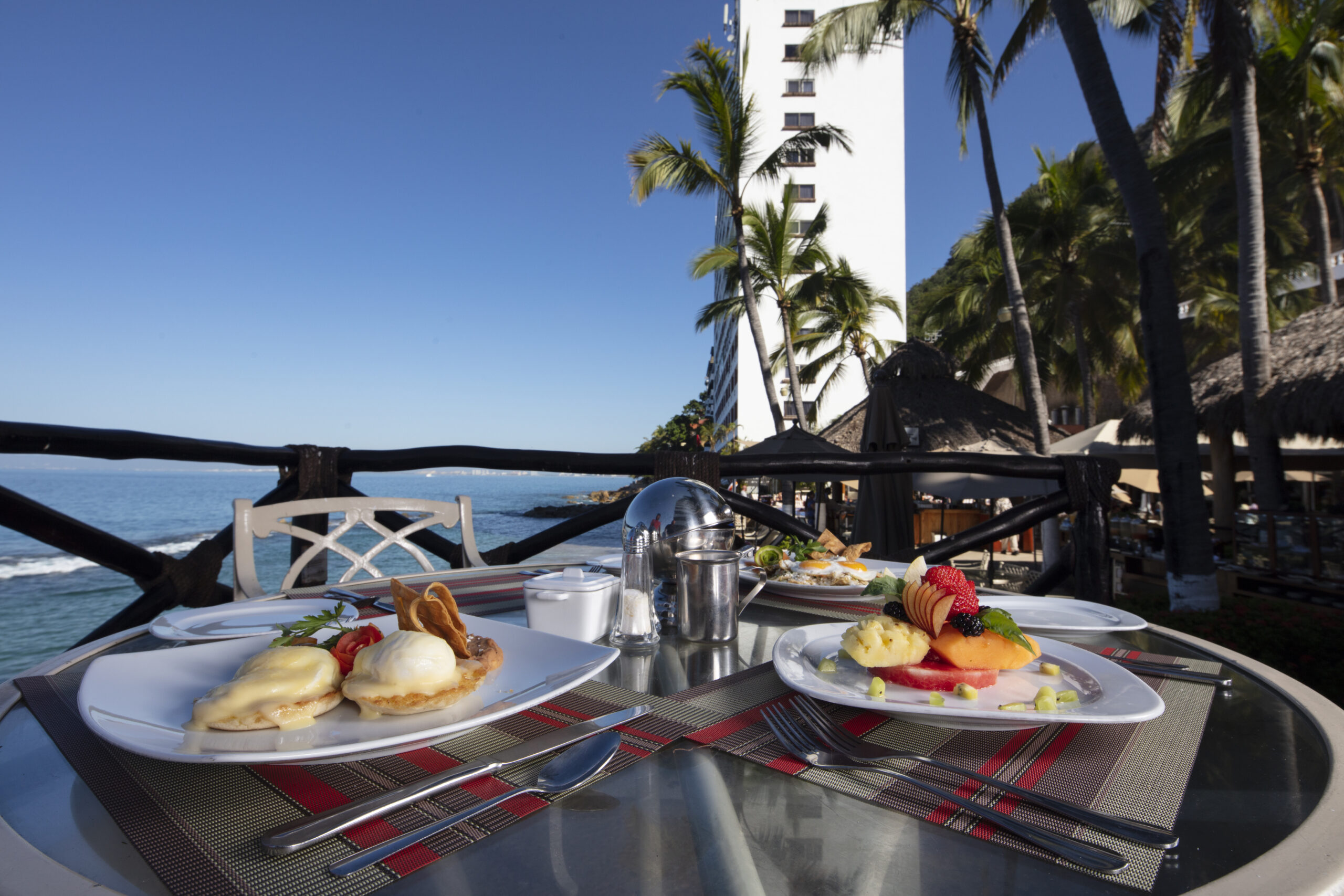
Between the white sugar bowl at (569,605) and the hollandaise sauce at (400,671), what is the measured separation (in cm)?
33

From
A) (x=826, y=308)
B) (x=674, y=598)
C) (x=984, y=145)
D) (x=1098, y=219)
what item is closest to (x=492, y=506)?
(x=826, y=308)

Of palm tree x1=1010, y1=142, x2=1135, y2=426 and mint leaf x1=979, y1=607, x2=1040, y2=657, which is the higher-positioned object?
palm tree x1=1010, y1=142, x2=1135, y2=426

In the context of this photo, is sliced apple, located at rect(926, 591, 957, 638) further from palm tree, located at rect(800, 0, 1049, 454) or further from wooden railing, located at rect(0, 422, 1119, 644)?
palm tree, located at rect(800, 0, 1049, 454)

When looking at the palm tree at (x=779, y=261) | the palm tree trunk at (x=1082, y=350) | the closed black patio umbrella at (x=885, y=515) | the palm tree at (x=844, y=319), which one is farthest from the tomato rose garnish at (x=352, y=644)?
the palm tree trunk at (x=1082, y=350)

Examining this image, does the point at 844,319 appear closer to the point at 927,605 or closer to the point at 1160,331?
the point at 1160,331

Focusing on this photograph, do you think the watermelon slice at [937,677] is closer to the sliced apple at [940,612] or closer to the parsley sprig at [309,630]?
the sliced apple at [940,612]

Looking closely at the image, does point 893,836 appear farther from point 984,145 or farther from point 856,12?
point 856,12

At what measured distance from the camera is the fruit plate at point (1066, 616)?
106cm

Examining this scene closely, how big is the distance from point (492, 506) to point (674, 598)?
2267 inches

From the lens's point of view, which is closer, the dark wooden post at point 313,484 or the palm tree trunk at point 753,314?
the dark wooden post at point 313,484

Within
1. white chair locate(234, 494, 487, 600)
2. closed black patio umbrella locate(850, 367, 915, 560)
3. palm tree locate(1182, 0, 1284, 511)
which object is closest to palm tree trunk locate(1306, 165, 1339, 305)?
palm tree locate(1182, 0, 1284, 511)

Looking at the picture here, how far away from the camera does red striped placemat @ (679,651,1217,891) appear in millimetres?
500

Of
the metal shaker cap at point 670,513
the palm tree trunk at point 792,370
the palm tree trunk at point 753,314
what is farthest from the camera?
the palm tree trunk at point 792,370

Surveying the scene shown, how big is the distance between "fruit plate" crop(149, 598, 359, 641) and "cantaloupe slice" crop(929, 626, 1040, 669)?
2.65 feet
